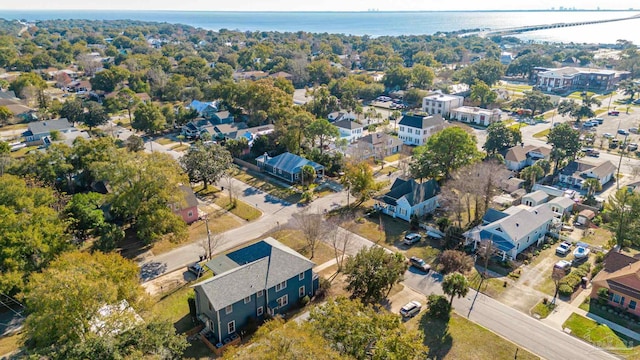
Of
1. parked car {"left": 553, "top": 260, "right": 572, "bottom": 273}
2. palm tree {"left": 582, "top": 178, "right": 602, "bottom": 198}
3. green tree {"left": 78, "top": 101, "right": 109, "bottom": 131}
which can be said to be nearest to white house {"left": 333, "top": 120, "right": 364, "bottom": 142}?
palm tree {"left": 582, "top": 178, "right": 602, "bottom": 198}

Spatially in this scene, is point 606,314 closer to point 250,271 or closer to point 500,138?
point 250,271

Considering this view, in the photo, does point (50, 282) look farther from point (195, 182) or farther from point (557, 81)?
point (557, 81)

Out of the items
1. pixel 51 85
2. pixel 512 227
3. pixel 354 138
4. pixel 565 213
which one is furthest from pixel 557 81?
pixel 51 85

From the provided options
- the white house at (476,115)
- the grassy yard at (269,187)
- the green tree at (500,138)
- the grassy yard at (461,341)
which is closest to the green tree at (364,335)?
the grassy yard at (461,341)

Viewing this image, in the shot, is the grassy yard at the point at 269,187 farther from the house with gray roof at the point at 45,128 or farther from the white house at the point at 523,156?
the house with gray roof at the point at 45,128

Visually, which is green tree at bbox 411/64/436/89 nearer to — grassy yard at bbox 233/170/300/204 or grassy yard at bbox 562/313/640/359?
grassy yard at bbox 233/170/300/204

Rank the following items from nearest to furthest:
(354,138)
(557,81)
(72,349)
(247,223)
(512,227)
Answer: (72,349) → (512,227) → (247,223) → (354,138) → (557,81)
